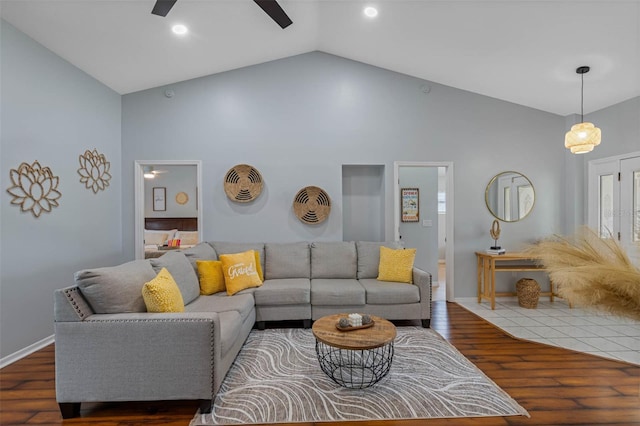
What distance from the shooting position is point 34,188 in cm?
298

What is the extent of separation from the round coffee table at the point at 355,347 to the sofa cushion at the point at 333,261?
1324 mm

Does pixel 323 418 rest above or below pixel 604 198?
below

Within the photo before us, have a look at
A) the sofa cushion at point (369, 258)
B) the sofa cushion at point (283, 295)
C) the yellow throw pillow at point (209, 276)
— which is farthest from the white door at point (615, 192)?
the yellow throw pillow at point (209, 276)

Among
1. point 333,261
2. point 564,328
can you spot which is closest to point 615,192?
point 564,328

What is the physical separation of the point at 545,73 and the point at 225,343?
4.46 m

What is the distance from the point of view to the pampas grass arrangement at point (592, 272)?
467mm

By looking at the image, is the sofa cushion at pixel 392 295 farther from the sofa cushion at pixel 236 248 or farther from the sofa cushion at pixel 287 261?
the sofa cushion at pixel 236 248

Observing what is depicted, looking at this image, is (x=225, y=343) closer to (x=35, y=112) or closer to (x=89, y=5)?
(x=35, y=112)

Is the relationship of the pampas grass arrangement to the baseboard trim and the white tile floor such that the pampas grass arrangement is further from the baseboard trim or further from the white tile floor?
the baseboard trim

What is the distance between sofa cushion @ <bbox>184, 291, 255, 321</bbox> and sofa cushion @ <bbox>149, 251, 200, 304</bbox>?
4.0 inches

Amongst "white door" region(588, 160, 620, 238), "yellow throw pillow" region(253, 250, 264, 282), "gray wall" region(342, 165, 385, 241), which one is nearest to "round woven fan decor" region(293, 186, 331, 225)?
"gray wall" region(342, 165, 385, 241)

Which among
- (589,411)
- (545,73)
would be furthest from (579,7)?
(589,411)

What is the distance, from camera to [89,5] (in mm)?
2746

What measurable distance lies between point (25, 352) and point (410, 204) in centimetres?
523
